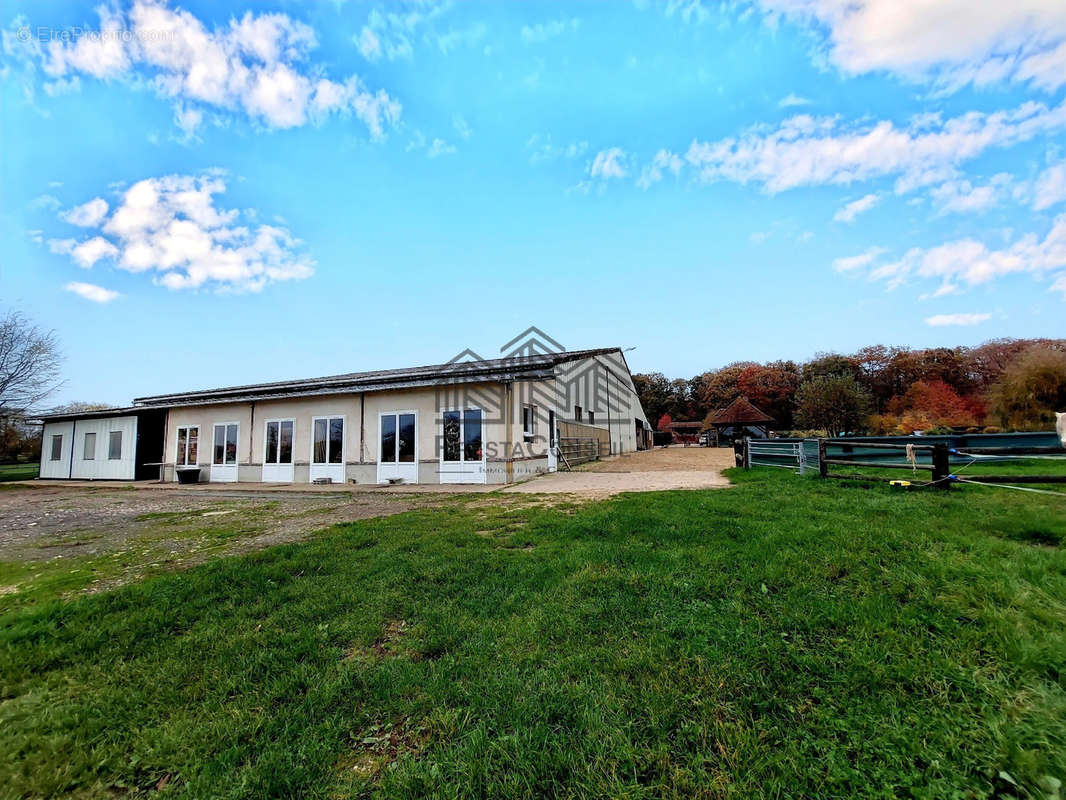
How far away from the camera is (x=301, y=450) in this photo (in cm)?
1593

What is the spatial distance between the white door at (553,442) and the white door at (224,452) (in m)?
12.9

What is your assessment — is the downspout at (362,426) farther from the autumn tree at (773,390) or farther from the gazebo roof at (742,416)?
the autumn tree at (773,390)

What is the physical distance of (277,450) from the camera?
1645cm

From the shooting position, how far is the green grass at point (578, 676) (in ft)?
6.11

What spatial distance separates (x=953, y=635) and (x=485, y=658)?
115 inches

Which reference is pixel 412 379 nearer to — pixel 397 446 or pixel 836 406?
pixel 397 446

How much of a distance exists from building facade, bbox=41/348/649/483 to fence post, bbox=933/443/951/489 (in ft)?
33.1

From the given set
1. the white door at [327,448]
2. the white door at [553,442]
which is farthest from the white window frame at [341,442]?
the white door at [553,442]

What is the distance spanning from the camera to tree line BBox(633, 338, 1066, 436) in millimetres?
17984

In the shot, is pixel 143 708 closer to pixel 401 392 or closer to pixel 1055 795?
pixel 1055 795

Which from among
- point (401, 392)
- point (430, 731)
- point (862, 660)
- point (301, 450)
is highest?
point (401, 392)

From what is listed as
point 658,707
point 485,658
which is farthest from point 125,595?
point 658,707

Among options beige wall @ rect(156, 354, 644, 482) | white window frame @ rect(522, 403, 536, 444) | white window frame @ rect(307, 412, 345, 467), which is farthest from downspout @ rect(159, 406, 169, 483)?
white window frame @ rect(522, 403, 536, 444)

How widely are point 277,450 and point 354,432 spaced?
3.84 meters
